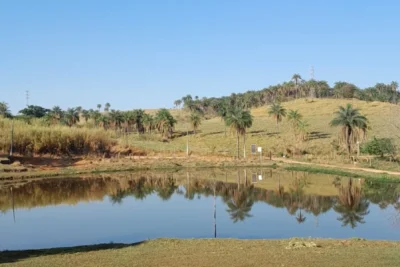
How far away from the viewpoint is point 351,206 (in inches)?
1383

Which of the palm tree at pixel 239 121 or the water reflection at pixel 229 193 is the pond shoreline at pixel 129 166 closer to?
the water reflection at pixel 229 193

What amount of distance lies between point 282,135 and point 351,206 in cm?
6601

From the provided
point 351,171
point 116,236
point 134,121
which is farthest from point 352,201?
point 134,121

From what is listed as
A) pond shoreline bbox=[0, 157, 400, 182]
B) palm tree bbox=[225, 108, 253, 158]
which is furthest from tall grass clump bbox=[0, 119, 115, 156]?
palm tree bbox=[225, 108, 253, 158]

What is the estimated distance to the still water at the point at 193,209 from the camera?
87.8 feet

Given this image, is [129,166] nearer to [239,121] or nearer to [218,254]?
[239,121]

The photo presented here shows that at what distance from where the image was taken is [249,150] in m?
86.1

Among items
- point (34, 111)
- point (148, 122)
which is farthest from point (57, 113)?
point (148, 122)

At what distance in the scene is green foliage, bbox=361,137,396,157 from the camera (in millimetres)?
61769

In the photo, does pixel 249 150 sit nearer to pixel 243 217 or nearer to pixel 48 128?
pixel 48 128

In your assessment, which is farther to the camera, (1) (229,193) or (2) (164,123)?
(2) (164,123)

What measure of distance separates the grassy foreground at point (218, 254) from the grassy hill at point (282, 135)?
2080 inches

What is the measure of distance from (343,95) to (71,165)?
5202 inches

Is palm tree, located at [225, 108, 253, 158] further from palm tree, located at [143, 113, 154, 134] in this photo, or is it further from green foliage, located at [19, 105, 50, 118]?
green foliage, located at [19, 105, 50, 118]
